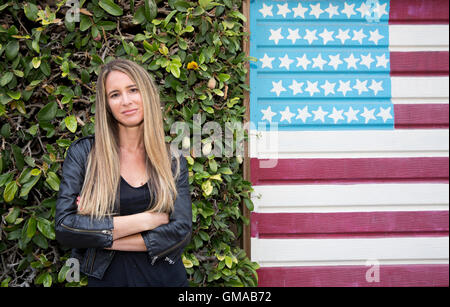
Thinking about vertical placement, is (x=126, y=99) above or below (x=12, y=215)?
above

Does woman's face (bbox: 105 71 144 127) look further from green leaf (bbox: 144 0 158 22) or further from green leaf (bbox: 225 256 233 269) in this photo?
green leaf (bbox: 225 256 233 269)

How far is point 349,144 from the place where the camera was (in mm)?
2684

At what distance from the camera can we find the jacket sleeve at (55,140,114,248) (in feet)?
4.89

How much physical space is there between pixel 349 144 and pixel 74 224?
203cm

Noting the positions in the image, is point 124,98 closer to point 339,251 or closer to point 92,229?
point 92,229

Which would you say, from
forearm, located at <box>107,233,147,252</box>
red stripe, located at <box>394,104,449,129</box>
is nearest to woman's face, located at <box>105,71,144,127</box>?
forearm, located at <box>107,233,147,252</box>

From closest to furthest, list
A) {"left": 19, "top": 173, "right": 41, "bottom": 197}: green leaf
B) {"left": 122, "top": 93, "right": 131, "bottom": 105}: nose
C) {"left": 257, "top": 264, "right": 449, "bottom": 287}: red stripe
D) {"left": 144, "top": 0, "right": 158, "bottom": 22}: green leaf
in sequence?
{"left": 122, "top": 93, "right": 131, "bottom": 105}: nose
{"left": 19, "top": 173, "right": 41, "bottom": 197}: green leaf
{"left": 144, "top": 0, "right": 158, "bottom": 22}: green leaf
{"left": 257, "top": 264, "right": 449, "bottom": 287}: red stripe

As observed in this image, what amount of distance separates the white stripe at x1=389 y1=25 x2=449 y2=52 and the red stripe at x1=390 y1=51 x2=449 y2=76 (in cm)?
4

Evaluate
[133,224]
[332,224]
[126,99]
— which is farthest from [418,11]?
[133,224]

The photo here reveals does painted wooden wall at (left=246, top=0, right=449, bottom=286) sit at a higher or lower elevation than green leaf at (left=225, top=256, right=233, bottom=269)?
higher

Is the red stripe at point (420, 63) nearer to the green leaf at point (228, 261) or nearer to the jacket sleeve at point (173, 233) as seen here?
the green leaf at point (228, 261)

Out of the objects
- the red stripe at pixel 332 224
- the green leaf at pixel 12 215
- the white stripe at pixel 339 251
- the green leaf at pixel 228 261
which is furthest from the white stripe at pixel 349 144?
the green leaf at pixel 12 215

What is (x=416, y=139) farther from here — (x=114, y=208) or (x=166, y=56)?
(x=114, y=208)

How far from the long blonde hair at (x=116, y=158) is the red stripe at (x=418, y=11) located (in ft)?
7.03
